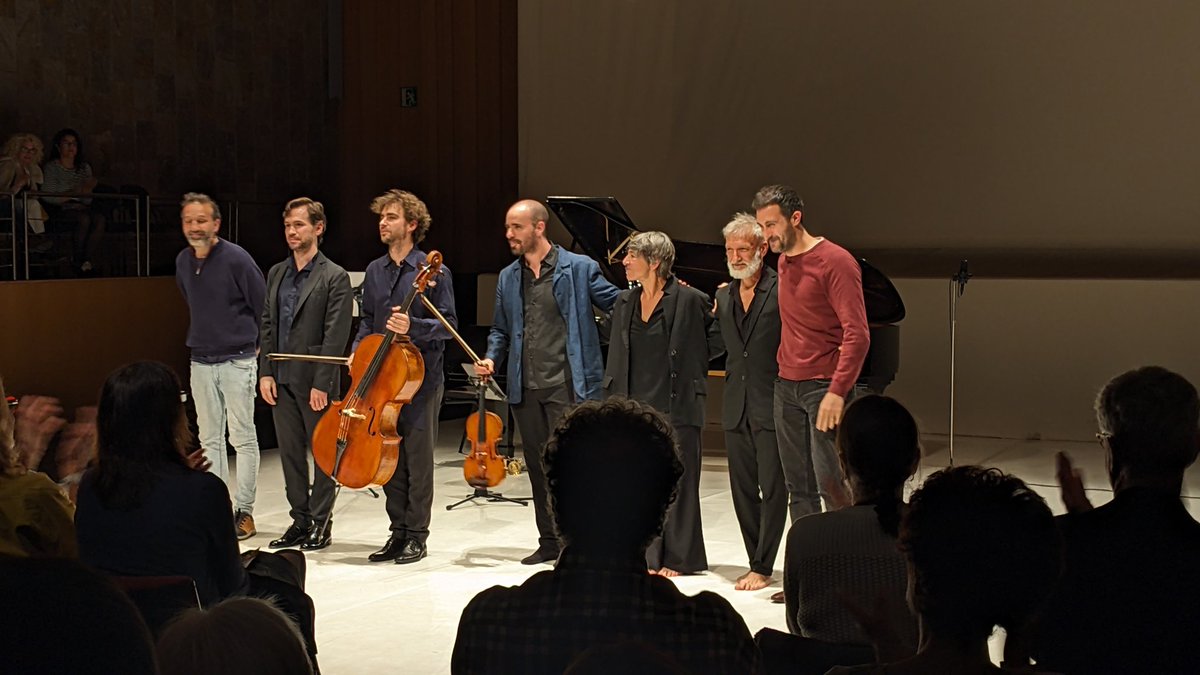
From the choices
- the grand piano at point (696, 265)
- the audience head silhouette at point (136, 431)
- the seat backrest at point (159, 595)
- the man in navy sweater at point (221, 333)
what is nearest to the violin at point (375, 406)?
the man in navy sweater at point (221, 333)

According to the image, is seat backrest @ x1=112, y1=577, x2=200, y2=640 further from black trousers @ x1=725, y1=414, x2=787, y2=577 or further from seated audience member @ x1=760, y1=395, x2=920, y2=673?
black trousers @ x1=725, y1=414, x2=787, y2=577

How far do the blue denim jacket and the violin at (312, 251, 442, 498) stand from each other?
384 mm

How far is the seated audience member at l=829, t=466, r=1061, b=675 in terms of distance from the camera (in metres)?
1.75

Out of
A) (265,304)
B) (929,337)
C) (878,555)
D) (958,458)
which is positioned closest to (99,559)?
(878,555)

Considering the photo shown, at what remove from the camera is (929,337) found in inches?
369

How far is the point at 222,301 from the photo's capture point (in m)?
5.94

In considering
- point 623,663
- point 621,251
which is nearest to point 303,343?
point 621,251

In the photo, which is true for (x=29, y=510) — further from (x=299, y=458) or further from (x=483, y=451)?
(x=483, y=451)

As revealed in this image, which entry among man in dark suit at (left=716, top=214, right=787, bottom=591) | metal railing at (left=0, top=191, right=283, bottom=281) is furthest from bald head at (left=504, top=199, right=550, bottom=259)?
metal railing at (left=0, top=191, right=283, bottom=281)

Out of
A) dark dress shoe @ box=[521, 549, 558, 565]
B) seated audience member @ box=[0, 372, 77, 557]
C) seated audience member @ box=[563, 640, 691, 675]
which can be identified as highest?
seated audience member @ box=[563, 640, 691, 675]

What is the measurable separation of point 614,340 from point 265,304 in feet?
5.53

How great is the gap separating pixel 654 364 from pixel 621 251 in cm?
212

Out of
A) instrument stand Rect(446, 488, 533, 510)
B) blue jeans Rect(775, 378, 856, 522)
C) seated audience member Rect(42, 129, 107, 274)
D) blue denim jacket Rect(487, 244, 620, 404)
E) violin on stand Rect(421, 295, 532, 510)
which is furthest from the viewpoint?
seated audience member Rect(42, 129, 107, 274)

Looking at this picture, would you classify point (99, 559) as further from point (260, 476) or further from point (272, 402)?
point (260, 476)
